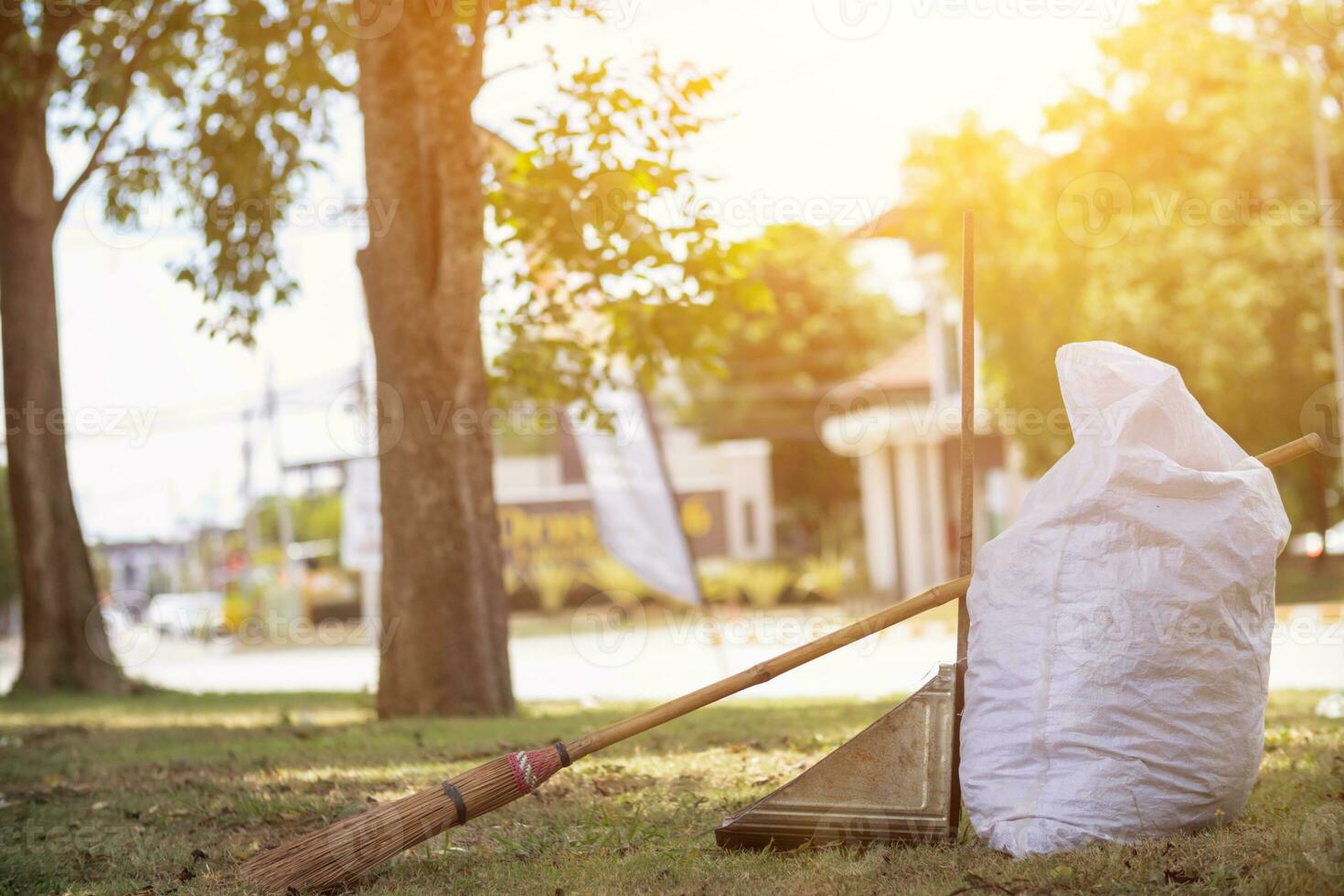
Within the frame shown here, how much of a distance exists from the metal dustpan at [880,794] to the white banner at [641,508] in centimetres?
853

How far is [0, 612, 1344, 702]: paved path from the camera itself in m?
13.5

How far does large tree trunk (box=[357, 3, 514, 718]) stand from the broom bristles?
4.26 metres

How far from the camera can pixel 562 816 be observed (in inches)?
197

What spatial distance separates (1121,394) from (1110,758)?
106 centimetres

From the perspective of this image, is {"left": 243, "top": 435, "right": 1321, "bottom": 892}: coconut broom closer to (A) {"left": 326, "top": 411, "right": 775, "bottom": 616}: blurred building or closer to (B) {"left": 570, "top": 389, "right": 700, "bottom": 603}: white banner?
(B) {"left": 570, "top": 389, "right": 700, "bottom": 603}: white banner

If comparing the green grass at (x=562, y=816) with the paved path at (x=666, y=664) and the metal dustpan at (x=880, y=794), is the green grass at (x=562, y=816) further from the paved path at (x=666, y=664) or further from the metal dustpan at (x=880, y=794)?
the paved path at (x=666, y=664)

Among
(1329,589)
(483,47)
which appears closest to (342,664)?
(483,47)

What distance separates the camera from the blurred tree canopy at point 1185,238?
23.7 metres

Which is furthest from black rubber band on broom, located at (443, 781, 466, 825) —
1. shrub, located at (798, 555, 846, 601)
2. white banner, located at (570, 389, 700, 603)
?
shrub, located at (798, 555, 846, 601)

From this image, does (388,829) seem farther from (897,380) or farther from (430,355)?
(897,380)

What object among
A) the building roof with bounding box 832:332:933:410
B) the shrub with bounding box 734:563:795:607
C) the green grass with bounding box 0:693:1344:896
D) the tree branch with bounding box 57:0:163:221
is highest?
the tree branch with bounding box 57:0:163:221

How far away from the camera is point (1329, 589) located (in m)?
24.6

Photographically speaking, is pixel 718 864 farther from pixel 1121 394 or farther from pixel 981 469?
pixel 981 469

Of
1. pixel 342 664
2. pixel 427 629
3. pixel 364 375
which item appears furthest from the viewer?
pixel 364 375
